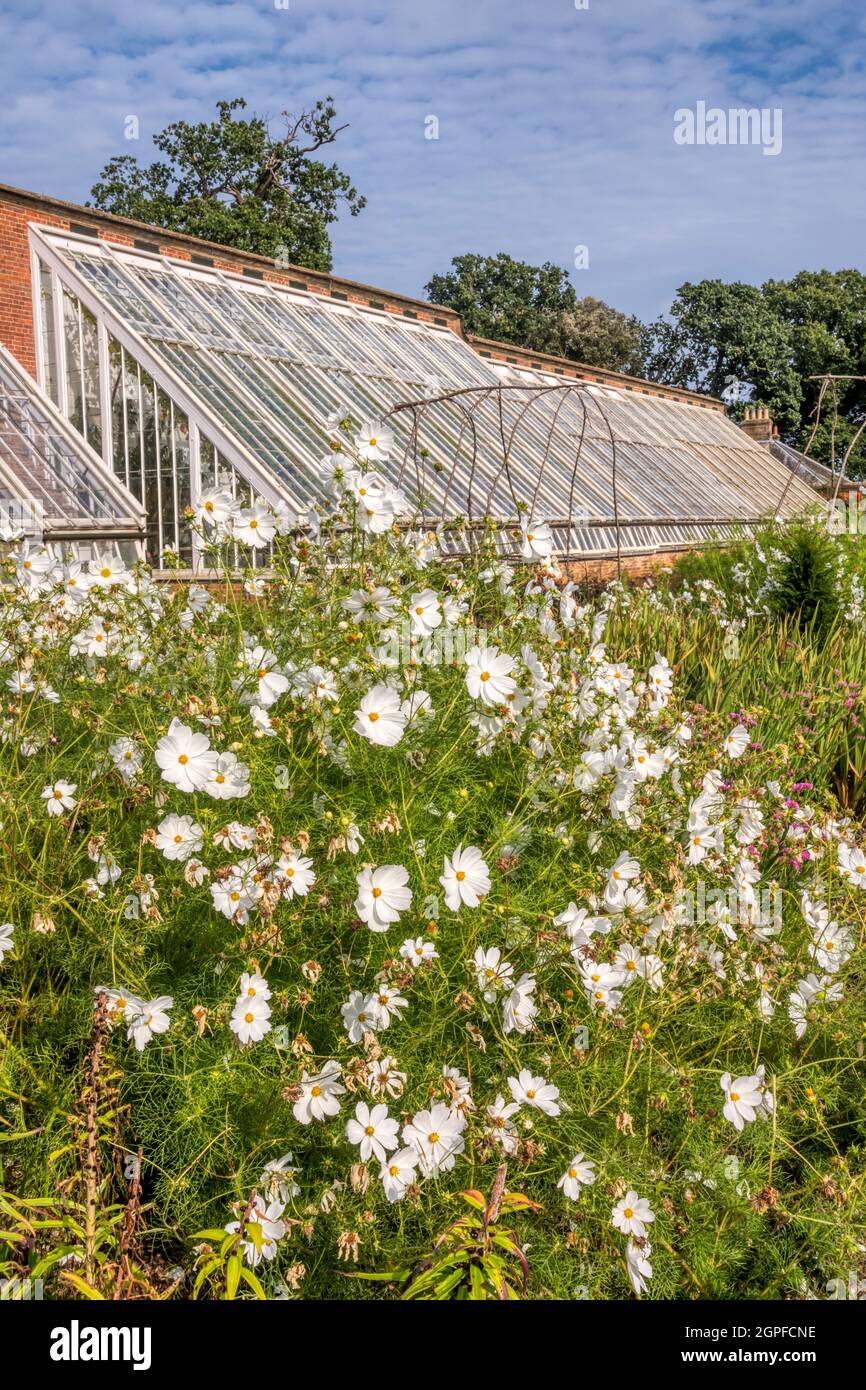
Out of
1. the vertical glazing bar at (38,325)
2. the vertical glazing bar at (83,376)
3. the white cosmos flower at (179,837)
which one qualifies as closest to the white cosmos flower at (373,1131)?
the white cosmos flower at (179,837)

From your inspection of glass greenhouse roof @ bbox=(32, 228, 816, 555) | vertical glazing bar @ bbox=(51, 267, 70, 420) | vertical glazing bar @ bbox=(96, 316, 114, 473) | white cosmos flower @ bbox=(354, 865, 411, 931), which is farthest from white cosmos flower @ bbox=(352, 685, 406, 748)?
vertical glazing bar @ bbox=(51, 267, 70, 420)

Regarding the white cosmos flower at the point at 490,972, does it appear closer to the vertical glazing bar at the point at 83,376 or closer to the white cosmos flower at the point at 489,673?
the white cosmos flower at the point at 489,673

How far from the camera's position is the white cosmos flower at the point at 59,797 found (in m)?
2.67

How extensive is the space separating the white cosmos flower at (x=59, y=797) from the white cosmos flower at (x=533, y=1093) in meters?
1.24

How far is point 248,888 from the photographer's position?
7.54 feet

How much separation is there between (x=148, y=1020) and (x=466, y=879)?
0.72 metres

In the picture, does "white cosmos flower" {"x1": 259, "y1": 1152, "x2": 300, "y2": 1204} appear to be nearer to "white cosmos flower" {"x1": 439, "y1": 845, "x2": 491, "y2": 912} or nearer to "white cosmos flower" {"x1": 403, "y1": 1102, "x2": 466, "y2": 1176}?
"white cosmos flower" {"x1": 403, "y1": 1102, "x2": 466, "y2": 1176}

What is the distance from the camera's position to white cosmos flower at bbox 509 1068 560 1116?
7.63 feet

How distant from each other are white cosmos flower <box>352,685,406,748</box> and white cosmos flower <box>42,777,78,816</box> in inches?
32.0
